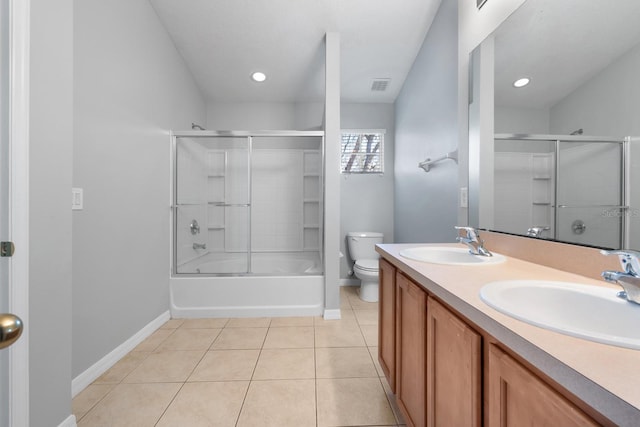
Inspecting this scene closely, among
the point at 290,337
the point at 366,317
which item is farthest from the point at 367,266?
the point at 290,337

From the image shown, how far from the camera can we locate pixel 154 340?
1.93 m

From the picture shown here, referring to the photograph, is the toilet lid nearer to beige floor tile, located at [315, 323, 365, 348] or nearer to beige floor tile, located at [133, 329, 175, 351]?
beige floor tile, located at [315, 323, 365, 348]

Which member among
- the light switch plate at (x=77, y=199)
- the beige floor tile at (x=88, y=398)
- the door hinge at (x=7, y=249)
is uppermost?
the light switch plate at (x=77, y=199)

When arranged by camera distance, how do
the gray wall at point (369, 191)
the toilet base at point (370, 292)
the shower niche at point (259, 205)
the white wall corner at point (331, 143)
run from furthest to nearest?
the gray wall at point (369, 191), the shower niche at point (259, 205), the toilet base at point (370, 292), the white wall corner at point (331, 143)

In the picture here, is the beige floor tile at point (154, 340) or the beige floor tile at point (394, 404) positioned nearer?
the beige floor tile at point (394, 404)

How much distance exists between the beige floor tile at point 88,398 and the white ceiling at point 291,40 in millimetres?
2681

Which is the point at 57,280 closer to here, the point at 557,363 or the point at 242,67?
the point at 557,363

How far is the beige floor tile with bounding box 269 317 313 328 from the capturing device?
7.20 feet

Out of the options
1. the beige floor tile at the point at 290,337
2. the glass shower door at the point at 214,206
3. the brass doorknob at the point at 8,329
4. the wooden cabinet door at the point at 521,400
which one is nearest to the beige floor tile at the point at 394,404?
the beige floor tile at the point at 290,337

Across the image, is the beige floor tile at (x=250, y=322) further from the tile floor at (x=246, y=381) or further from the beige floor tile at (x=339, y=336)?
the beige floor tile at (x=339, y=336)

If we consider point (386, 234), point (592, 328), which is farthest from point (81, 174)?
point (386, 234)

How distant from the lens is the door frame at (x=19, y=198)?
85cm

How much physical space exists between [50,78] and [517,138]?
1.97 metres

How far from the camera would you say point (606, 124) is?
2.67ft
